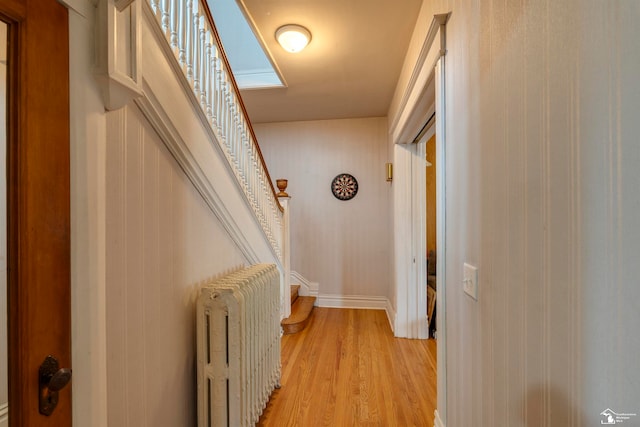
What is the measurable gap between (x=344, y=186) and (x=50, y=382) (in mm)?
3478

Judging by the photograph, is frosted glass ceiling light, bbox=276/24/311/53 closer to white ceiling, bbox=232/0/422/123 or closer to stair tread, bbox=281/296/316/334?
white ceiling, bbox=232/0/422/123

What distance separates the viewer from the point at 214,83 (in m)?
1.60

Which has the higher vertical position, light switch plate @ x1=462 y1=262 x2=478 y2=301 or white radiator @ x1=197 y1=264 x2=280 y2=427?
light switch plate @ x1=462 y1=262 x2=478 y2=301

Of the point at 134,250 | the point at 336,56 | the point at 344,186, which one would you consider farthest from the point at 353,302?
the point at 134,250

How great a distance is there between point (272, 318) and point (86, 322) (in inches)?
49.3

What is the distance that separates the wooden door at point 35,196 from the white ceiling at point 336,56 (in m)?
1.53

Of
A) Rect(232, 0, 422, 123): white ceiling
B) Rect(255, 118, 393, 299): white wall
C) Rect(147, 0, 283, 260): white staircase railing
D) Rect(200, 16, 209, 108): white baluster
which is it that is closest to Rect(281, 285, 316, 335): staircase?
Rect(255, 118, 393, 299): white wall

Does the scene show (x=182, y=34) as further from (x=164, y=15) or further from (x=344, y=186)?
(x=344, y=186)

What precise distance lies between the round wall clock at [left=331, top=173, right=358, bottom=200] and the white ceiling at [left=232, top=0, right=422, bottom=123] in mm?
871

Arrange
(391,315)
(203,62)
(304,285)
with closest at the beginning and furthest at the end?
(203,62) → (391,315) → (304,285)

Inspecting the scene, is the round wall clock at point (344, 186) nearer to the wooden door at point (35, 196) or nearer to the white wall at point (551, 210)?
the white wall at point (551, 210)

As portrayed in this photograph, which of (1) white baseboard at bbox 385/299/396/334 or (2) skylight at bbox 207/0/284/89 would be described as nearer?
(2) skylight at bbox 207/0/284/89

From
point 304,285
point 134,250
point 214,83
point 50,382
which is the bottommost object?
point 304,285

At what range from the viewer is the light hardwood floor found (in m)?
1.71
